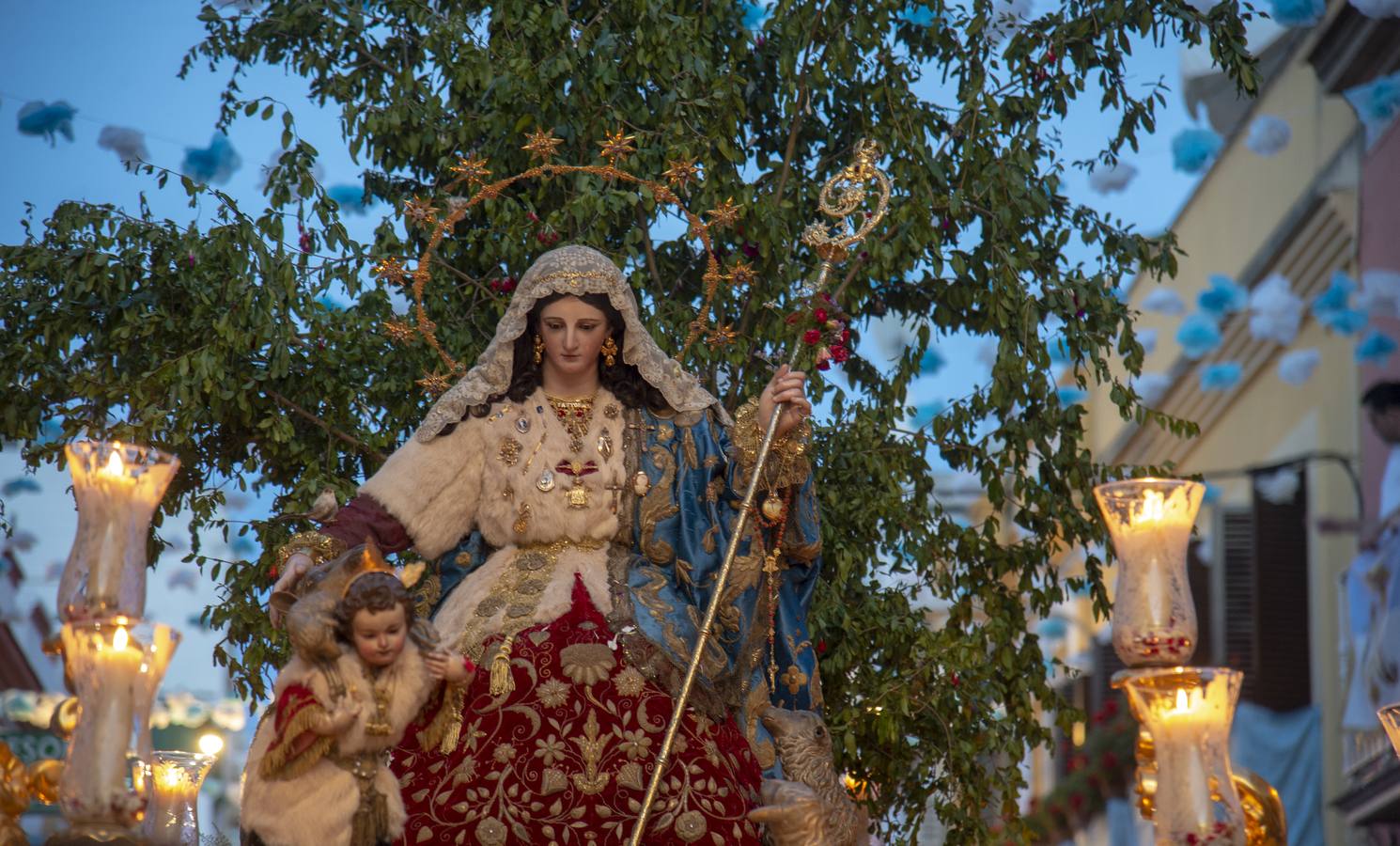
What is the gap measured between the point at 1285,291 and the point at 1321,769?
2.69m

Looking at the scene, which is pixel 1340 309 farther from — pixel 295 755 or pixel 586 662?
pixel 295 755

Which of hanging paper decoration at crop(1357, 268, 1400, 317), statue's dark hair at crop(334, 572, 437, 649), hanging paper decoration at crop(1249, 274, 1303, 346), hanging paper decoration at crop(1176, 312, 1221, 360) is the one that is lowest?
statue's dark hair at crop(334, 572, 437, 649)

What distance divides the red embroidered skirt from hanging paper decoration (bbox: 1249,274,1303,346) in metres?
8.26

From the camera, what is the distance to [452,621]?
201 inches

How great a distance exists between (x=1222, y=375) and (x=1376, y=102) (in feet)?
10.5

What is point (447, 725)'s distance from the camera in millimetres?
4586

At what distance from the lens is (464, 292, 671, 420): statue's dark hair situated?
5590mm

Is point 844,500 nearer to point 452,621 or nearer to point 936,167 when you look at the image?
point 936,167

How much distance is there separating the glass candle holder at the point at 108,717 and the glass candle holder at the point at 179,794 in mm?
1492

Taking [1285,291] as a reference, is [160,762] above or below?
below

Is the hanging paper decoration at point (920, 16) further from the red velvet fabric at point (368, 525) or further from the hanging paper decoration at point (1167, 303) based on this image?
the hanging paper decoration at point (1167, 303)

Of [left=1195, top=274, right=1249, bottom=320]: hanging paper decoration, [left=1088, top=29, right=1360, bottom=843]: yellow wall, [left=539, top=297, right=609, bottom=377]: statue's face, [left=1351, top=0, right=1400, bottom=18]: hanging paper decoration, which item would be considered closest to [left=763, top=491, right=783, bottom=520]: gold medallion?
[left=539, top=297, right=609, bottom=377]: statue's face

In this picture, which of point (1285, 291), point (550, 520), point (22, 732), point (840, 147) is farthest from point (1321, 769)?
point (550, 520)

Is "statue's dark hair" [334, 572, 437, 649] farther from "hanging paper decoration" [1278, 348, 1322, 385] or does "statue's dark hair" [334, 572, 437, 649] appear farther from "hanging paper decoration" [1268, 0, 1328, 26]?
"hanging paper decoration" [1278, 348, 1322, 385]
